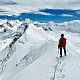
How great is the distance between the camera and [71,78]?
20719mm

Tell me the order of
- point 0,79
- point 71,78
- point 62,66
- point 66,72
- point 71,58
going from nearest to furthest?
point 71,78
point 66,72
point 62,66
point 71,58
point 0,79

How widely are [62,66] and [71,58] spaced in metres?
2.40

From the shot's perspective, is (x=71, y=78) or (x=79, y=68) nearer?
(x=71, y=78)

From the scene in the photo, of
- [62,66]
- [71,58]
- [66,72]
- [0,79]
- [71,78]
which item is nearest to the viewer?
[71,78]

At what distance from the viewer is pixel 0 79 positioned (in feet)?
129

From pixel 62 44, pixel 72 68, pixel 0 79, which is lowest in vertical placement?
pixel 0 79

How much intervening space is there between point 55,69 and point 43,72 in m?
1.57

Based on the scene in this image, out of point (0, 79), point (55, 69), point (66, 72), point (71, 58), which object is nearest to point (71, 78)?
point (66, 72)

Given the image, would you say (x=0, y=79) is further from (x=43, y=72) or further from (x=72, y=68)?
(x=72, y=68)

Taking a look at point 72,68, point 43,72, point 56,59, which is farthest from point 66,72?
point 56,59

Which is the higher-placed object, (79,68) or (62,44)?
(62,44)

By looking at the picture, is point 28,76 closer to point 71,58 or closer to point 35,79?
point 35,79

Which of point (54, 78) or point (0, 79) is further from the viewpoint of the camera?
point (0, 79)

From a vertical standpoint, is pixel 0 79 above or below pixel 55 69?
below
